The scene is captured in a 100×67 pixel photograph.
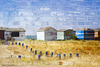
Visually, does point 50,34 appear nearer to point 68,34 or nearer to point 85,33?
point 68,34

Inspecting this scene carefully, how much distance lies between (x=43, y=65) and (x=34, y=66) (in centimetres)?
35

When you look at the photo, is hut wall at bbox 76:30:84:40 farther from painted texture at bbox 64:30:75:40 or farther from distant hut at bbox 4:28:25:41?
distant hut at bbox 4:28:25:41

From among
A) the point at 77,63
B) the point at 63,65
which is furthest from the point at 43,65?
the point at 77,63

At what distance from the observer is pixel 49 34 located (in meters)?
13.1

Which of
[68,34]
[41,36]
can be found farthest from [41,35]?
[68,34]

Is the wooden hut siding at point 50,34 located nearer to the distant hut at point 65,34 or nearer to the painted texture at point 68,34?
the distant hut at point 65,34

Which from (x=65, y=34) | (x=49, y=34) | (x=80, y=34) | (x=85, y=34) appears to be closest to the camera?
(x=49, y=34)

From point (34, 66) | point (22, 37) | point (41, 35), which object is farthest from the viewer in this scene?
point (41, 35)

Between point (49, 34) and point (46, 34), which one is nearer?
point (46, 34)

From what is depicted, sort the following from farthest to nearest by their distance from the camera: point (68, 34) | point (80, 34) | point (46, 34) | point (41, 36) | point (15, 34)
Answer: point (68, 34)
point (80, 34)
point (41, 36)
point (46, 34)
point (15, 34)

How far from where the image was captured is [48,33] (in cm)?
1300

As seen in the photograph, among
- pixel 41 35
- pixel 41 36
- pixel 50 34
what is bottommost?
pixel 41 36

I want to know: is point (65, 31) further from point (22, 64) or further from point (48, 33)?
point (22, 64)

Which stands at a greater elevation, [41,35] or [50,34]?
[50,34]
